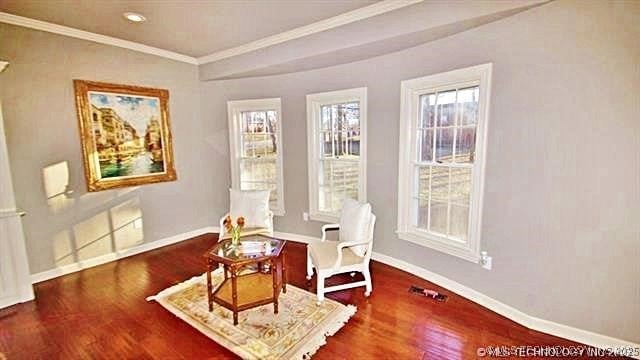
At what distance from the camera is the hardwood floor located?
223 cm

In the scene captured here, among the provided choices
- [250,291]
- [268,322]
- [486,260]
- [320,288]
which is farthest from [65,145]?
[486,260]

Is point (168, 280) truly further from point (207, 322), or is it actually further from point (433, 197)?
point (433, 197)

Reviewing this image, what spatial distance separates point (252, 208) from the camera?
3.90m

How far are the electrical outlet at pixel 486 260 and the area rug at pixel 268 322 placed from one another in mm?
1257

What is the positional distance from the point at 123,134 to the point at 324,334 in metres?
3.46

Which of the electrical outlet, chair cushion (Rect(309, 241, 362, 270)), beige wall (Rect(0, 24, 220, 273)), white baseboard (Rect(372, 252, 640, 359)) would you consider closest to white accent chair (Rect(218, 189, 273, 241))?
chair cushion (Rect(309, 241, 362, 270))

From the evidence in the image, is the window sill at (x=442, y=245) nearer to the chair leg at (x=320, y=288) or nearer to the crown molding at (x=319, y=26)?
the chair leg at (x=320, y=288)

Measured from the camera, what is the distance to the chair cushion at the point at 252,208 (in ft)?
12.7

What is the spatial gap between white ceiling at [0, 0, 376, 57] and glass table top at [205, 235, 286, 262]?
7.27 feet

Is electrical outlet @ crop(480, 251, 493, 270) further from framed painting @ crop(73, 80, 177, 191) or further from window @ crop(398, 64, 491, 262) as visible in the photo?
framed painting @ crop(73, 80, 177, 191)

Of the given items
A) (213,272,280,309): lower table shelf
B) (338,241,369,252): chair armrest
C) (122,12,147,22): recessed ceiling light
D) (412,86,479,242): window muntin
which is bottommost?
(213,272,280,309): lower table shelf

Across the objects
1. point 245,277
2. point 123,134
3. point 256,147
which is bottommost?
point 245,277

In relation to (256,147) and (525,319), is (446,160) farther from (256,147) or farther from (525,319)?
(256,147)

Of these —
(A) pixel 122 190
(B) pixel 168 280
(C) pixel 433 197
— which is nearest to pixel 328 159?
(C) pixel 433 197
